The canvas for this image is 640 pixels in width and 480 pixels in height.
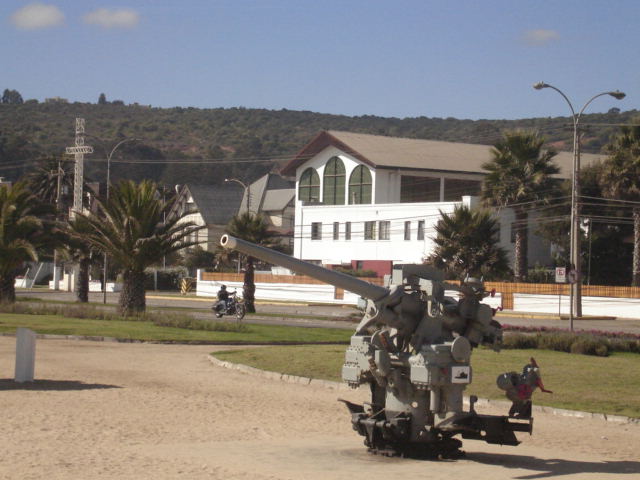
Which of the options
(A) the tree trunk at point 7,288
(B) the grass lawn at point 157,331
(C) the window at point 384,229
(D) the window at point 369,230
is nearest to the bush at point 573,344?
(B) the grass lawn at point 157,331

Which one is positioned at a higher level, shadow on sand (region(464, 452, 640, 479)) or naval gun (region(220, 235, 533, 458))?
naval gun (region(220, 235, 533, 458))

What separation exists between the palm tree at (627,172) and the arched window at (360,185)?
2010 centimetres

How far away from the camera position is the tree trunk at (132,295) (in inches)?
1446

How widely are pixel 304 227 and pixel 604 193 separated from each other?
952 inches

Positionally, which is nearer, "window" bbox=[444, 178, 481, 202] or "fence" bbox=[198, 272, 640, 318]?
"fence" bbox=[198, 272, 640, 318]

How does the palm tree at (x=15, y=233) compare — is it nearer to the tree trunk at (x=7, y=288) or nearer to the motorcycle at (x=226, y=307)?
the tree trunk at (x=7, y=288)

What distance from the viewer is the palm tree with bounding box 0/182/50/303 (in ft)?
134

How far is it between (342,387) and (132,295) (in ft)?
64.1

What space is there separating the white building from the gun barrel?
5098 centimetres

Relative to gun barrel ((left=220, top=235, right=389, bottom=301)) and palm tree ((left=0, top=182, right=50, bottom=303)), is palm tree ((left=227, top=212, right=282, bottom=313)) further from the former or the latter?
gun barrel ((left=220, top=235, right=389, bottom=301))

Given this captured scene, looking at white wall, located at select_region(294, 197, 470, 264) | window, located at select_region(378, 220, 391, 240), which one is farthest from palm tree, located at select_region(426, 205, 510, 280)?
window, located at select_region(378, 220, 391, 240)

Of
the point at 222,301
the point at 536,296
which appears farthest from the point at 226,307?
the point at 536,296

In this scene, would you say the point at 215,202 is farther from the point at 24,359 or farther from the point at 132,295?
the point at 24,359

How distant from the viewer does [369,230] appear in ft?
221
